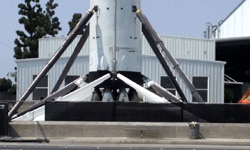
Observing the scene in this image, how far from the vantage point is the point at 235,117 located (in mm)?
18938

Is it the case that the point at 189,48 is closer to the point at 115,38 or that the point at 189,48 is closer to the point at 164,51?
the point at 164,51

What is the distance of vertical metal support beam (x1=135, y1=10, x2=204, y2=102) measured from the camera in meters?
22.6

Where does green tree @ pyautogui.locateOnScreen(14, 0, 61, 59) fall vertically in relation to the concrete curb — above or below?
above

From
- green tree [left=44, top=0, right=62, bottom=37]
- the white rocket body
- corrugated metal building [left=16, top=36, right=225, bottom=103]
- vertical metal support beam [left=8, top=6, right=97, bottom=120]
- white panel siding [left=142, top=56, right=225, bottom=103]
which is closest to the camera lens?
the white rocket body

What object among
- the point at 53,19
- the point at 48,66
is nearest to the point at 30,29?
the point at 53,19

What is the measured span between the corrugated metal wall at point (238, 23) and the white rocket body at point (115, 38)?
31157 millimetres

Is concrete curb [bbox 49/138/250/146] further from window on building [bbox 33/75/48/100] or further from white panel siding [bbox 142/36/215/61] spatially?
white panel siding [bbox 142/36/215/61]

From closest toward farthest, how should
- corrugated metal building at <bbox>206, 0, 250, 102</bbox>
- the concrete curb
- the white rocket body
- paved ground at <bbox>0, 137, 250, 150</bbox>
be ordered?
paved ground at <bbox>0, 137, 250, 150</bbox> < the concrete curb < the white rocket body < corrugated metal building at <bbox>206, 0, 250, 102</bbox>

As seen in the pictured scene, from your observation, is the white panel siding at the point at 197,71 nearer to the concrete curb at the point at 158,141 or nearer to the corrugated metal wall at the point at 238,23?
the corrugated metal wall at the point at 238,23

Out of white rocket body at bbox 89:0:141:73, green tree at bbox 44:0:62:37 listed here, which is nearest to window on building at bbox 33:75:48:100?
white rocket body at bbox 89:0:141:73

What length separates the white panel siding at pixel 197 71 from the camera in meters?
35.5

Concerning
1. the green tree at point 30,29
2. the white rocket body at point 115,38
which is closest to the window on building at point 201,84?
A: the white rocket body at point 115,38

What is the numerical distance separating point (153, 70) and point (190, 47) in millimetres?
5882

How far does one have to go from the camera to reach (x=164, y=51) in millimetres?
23109
